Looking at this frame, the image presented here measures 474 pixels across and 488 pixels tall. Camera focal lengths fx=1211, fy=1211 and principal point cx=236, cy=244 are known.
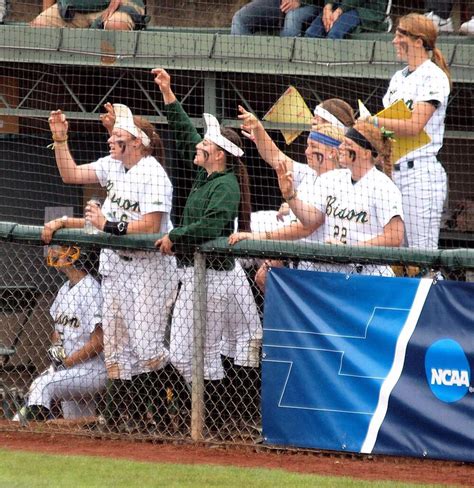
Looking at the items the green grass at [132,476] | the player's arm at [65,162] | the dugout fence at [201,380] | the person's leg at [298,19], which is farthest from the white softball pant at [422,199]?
the person's leg at [298,19]

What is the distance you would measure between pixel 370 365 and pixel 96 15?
502cm

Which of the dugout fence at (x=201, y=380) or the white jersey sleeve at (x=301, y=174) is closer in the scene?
the dugout fence at (x=201, y=380)

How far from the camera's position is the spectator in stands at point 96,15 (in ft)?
34.3

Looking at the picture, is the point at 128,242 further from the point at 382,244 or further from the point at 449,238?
the point at 449,238

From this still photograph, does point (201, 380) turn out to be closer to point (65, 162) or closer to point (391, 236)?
point (391, 236)

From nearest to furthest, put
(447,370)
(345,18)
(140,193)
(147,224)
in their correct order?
(447,370), (147,224), (140,193), (345,18)

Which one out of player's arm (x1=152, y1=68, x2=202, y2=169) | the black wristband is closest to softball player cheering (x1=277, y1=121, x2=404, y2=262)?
player's arm (x1=152, y1=68, x2=202, y2=169)

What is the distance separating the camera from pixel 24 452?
6.91m

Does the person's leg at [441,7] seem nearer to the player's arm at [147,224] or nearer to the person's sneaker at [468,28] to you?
the person's sneaker at [468,28]

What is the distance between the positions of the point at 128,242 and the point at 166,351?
2.54 feet

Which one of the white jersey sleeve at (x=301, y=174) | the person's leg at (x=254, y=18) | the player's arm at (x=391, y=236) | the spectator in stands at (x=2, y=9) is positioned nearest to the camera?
the player's arm at (x=391, y=236)

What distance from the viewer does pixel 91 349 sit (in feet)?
26.1

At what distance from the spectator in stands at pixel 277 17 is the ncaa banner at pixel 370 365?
372cm

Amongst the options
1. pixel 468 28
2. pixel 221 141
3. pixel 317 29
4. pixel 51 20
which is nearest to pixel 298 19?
pixel 317 29
